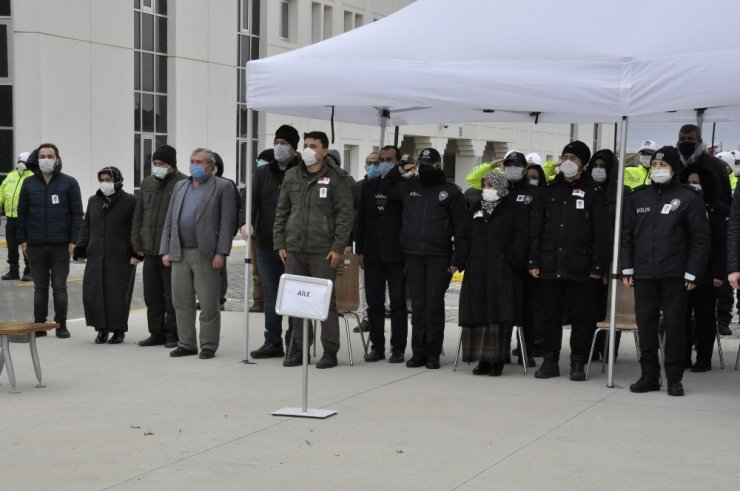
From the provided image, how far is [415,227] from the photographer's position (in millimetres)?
10734

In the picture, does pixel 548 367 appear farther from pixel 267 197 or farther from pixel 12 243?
pixel 12 243

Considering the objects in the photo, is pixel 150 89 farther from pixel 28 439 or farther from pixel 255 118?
pixel 28 439

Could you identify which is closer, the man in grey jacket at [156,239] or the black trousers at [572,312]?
the black trousers at [572,312]

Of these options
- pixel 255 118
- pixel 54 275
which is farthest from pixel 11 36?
pixel 54 275

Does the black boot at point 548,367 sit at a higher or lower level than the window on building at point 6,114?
lower

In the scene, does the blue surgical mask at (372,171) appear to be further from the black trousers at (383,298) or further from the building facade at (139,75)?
the building facade at (139,75)

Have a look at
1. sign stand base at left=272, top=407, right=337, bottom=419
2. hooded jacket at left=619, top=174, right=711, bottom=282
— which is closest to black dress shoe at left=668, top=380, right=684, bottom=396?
hooded jacket at left=619, top=174, right=711, bottom=282

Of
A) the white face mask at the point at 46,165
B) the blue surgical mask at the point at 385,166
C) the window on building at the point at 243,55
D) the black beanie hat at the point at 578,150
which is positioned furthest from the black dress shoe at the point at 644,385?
the window on building at the point at 243,55

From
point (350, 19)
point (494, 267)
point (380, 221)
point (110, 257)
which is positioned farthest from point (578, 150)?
point (350, 19)

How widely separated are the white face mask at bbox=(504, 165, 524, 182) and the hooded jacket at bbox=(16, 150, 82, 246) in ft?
15.8

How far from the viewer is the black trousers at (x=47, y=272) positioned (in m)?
12.9

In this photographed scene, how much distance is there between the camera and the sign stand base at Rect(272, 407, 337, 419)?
8727 mm

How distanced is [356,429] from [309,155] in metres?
3.16

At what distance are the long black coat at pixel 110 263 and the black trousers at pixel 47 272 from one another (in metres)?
0.43
